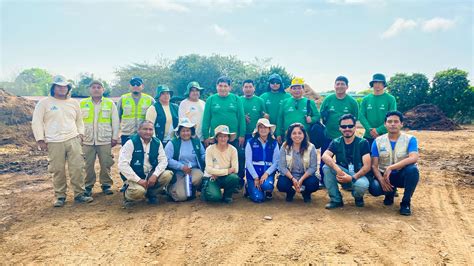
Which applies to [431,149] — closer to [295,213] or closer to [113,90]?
[295,213]

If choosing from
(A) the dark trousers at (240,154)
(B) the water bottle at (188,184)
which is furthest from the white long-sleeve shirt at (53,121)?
(A) the dark trousers at (240,154)

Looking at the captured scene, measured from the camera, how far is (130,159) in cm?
541

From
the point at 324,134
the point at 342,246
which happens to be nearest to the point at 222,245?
the point at 342,246

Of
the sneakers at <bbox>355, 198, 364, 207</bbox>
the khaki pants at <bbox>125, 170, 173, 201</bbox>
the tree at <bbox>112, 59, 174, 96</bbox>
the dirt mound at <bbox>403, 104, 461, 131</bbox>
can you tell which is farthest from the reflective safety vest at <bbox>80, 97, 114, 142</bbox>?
the tree at <bbox>112, 59, 174, 96</bbox>

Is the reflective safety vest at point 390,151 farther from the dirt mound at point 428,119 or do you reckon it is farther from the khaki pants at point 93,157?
the dirt mound at point 428,119

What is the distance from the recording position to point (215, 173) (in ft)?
17.7

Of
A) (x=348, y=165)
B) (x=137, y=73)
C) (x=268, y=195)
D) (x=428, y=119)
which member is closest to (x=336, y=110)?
(x=348, y=165)

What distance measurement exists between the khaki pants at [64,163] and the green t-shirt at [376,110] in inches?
187

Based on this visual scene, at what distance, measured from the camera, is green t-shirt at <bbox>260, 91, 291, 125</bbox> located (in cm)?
656

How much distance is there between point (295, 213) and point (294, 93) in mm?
2196

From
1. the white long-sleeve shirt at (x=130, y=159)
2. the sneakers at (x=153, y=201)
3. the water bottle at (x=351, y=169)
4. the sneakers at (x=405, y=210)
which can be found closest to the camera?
the sneakers at (x=405, y=210)

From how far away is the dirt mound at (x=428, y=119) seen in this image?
53.2 ft

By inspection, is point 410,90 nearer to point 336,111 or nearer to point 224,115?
point 336,111

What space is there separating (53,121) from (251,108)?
3.25 meters
